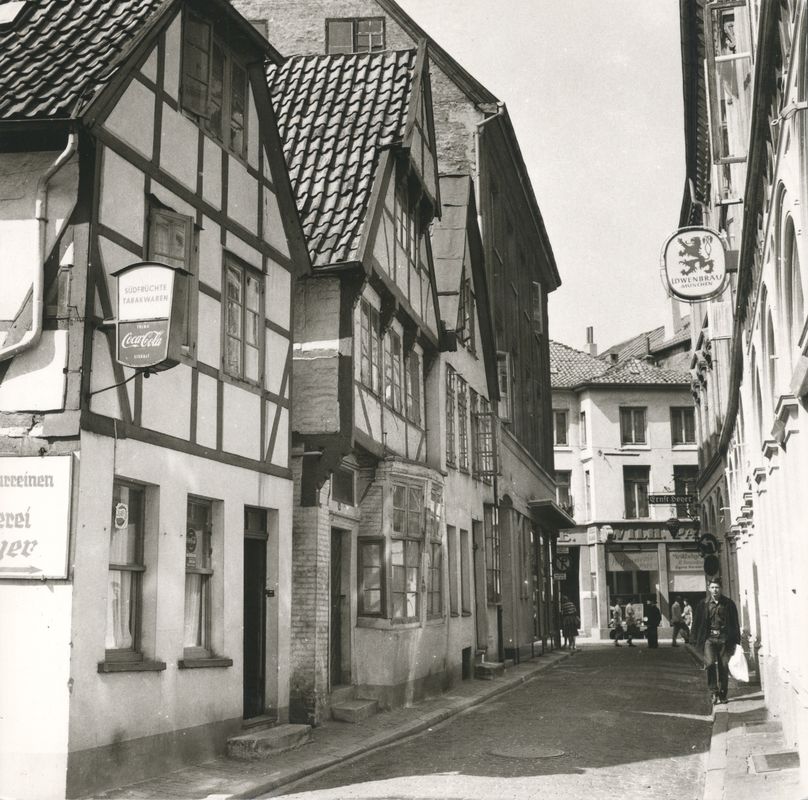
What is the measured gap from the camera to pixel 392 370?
17984mm

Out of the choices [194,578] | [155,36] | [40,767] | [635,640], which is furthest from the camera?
[635,640]

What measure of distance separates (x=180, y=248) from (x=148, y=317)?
1.97m

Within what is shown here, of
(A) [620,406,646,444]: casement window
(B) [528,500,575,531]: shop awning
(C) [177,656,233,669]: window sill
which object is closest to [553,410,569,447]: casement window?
(A) [620,406,646,444]: casement window

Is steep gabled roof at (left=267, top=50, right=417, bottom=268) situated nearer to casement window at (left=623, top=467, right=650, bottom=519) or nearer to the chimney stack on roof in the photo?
casement window at (left=623, top=467, right=650, bottom=519)

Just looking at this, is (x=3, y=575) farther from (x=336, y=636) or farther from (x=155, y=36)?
(x=336, y=636)

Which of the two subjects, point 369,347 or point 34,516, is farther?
point 369,347

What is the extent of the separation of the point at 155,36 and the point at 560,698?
12785mm

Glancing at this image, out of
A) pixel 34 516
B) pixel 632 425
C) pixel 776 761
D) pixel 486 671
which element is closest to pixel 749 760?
pixel 776 761

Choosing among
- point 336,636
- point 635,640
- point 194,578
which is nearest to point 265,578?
point 194,578

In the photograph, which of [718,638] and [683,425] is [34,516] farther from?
[683,425]

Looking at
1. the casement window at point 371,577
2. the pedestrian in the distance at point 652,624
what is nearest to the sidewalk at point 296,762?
the casement window at point 371,577

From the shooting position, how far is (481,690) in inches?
798

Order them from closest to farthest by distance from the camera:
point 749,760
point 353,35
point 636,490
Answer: point 749,760
point 353,35
point 636,490

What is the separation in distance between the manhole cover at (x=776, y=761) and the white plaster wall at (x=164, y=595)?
5.57 metres
